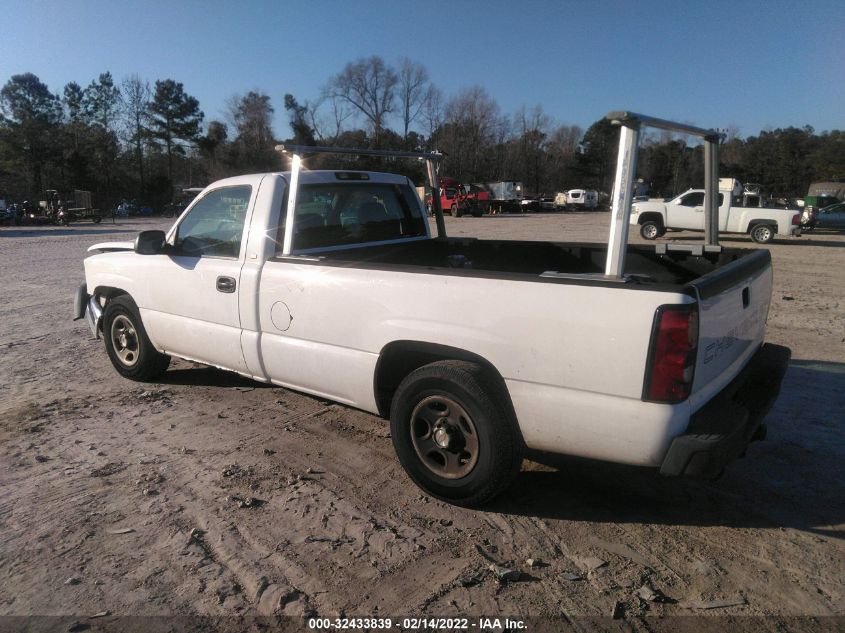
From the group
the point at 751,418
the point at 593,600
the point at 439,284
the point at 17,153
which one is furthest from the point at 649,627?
the point at 17,153

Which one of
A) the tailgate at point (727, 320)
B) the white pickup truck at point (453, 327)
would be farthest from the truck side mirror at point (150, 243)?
the tailgate at point (727, 320)

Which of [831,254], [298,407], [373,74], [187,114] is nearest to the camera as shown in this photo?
[298,407]

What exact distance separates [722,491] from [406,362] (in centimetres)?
200

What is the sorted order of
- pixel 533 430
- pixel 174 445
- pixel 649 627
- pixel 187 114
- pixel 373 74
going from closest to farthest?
pixel 649 627
pixel 533 430
pixel 174 445
pixel 187 114
pixel 373 74

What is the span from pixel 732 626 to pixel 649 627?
34 centimetres

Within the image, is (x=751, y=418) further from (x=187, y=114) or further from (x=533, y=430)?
(x=187, y=114)

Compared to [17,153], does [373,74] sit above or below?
above

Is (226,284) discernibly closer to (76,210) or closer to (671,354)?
(671,354)

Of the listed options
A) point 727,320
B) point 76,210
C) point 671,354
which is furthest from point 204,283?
point 76,210

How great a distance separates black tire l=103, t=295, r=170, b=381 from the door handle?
4.40 ft

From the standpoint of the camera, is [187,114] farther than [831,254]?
Yes

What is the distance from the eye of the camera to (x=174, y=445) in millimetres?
4297

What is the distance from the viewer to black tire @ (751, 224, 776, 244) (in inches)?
862

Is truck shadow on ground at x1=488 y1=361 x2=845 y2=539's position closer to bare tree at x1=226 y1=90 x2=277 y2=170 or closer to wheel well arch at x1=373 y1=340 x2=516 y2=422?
wheel well arch at x1=373 y1=340 x2=516 y2=422
